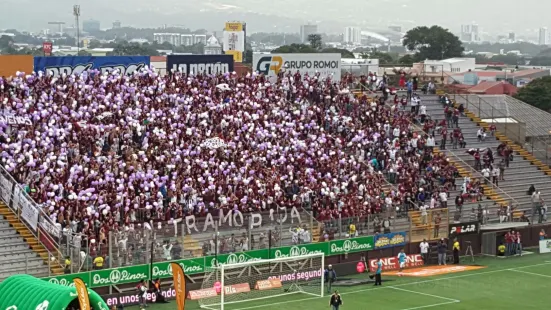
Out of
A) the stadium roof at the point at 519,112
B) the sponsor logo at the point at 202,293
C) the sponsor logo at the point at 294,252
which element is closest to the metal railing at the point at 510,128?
the stadium roof at the point at 519,112

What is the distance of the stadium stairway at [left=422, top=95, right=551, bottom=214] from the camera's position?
57375 millimetres

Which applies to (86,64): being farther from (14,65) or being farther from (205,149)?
(205,149)

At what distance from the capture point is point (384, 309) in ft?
127

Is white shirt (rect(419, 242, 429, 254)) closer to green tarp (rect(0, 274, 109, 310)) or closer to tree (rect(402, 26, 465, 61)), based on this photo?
green tarp (rect(0, 274, 109, 310))

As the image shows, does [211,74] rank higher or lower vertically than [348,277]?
higher

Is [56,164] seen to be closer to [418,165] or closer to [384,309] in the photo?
[384,309]

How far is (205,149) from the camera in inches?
1911

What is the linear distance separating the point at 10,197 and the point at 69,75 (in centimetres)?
1070

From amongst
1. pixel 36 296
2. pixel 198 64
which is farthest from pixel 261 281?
pixel 36 296

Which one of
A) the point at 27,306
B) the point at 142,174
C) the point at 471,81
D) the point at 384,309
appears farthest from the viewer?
the point at 471,81

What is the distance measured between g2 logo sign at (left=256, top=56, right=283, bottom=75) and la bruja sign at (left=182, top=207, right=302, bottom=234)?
17.3 metres

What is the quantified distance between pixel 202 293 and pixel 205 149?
10538mm

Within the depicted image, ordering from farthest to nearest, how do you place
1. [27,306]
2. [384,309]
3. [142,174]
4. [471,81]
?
1. [471,81]
2. [142,174]
3. [384,309]
4. [27,306]

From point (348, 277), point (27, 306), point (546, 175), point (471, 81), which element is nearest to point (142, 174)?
point (348, 277)
